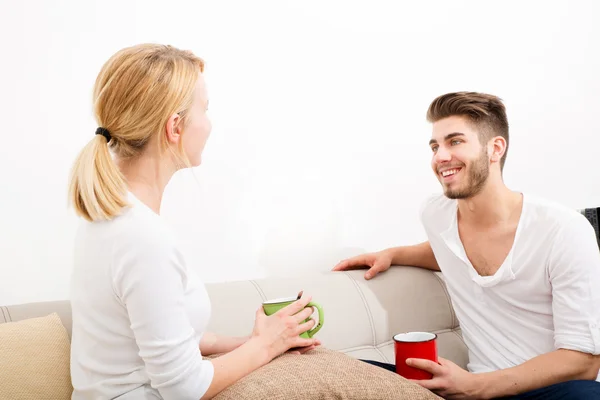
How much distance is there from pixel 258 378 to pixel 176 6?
120 centimetres

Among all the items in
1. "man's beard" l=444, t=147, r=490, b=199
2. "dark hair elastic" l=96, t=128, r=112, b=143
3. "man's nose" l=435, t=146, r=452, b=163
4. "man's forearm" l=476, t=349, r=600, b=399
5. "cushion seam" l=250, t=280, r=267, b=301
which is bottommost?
"man's forearm" l=476, t=349, r=600, b=399

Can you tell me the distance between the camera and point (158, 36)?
1.87m

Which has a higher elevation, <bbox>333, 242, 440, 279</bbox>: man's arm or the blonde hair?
the blonde hair

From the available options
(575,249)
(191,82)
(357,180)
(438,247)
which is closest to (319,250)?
(357,180)

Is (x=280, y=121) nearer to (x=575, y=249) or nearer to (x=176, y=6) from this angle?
(x=176, y=6)

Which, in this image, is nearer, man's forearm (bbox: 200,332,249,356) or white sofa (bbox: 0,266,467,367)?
man's forearm (bbox: 200,332,249,356)

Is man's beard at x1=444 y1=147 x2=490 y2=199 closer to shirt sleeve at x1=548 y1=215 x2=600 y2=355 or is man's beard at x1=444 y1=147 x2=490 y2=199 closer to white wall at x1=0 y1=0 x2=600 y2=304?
shirt sleeve at x1=548 y1=215 x2=600 y2=355

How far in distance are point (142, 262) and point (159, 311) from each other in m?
0.08

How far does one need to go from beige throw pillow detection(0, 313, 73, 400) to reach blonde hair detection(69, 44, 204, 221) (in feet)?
1.18

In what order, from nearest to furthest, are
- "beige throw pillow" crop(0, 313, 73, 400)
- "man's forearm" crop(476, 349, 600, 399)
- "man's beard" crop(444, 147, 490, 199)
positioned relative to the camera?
"beige throw pillow" crop(0, 313, 73, 400), "man's forearm" crop(476, 349, 600, 399), "man's beard" crop(444, 147, 490, 199)

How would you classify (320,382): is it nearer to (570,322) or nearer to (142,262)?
(142,262)

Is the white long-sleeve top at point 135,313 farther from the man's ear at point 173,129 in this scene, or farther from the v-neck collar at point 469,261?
the v-neck collar at point 469,261

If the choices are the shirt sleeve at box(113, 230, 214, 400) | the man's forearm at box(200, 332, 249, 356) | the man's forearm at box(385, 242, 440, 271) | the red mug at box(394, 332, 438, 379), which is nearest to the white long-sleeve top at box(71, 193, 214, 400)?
the shirt sleeve at box(113, 230, 214, 400)

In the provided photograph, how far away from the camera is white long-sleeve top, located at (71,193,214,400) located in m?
1.05
